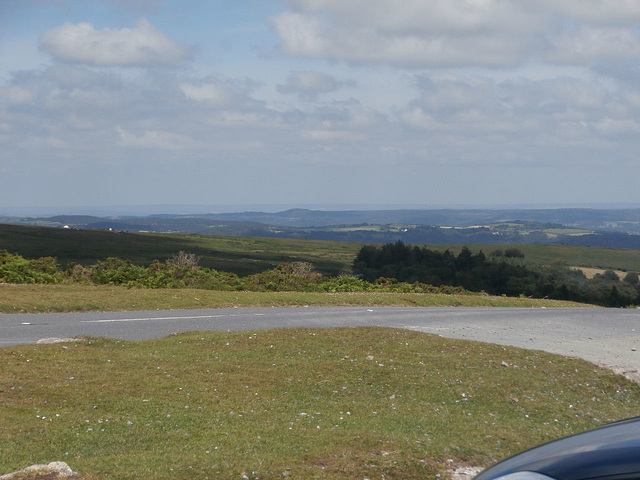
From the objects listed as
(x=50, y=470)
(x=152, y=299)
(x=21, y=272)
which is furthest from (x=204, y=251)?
(x=50, y=470)

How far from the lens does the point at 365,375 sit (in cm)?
1225

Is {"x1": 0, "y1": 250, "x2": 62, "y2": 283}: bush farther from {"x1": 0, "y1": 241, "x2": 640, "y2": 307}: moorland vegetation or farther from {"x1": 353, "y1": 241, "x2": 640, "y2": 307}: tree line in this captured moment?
{"x1": 353, "y1": 241, "x2": 640, "y2": 307}: tree line

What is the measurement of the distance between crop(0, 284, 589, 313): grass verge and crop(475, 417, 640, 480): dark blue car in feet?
63.9

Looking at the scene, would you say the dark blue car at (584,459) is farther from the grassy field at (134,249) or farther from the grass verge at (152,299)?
the grassy field at (134,249)

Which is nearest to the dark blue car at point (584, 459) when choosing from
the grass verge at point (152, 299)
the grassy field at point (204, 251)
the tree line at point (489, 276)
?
the grass verge at point (152, 299)

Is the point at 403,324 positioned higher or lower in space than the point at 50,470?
lower

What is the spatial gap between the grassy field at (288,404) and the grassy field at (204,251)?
5435 centimetres

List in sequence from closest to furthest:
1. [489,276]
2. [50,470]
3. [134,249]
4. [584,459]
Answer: [584,459] < [50,470] < [489,276] < [134,249]

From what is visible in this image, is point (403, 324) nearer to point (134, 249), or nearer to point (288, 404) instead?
point (288, 404)

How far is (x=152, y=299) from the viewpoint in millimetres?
23516

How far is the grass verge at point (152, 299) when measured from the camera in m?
21.0

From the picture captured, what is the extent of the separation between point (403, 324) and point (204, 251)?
271ft

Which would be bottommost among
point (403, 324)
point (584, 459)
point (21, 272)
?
point (403, 324)

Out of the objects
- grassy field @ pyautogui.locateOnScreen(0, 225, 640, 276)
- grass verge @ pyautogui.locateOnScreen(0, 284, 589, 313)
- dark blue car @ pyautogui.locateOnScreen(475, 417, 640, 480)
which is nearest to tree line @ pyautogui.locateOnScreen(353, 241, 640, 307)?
grassy field @ pyautogui.locateOnScreen(0, 225, 640, 276)
